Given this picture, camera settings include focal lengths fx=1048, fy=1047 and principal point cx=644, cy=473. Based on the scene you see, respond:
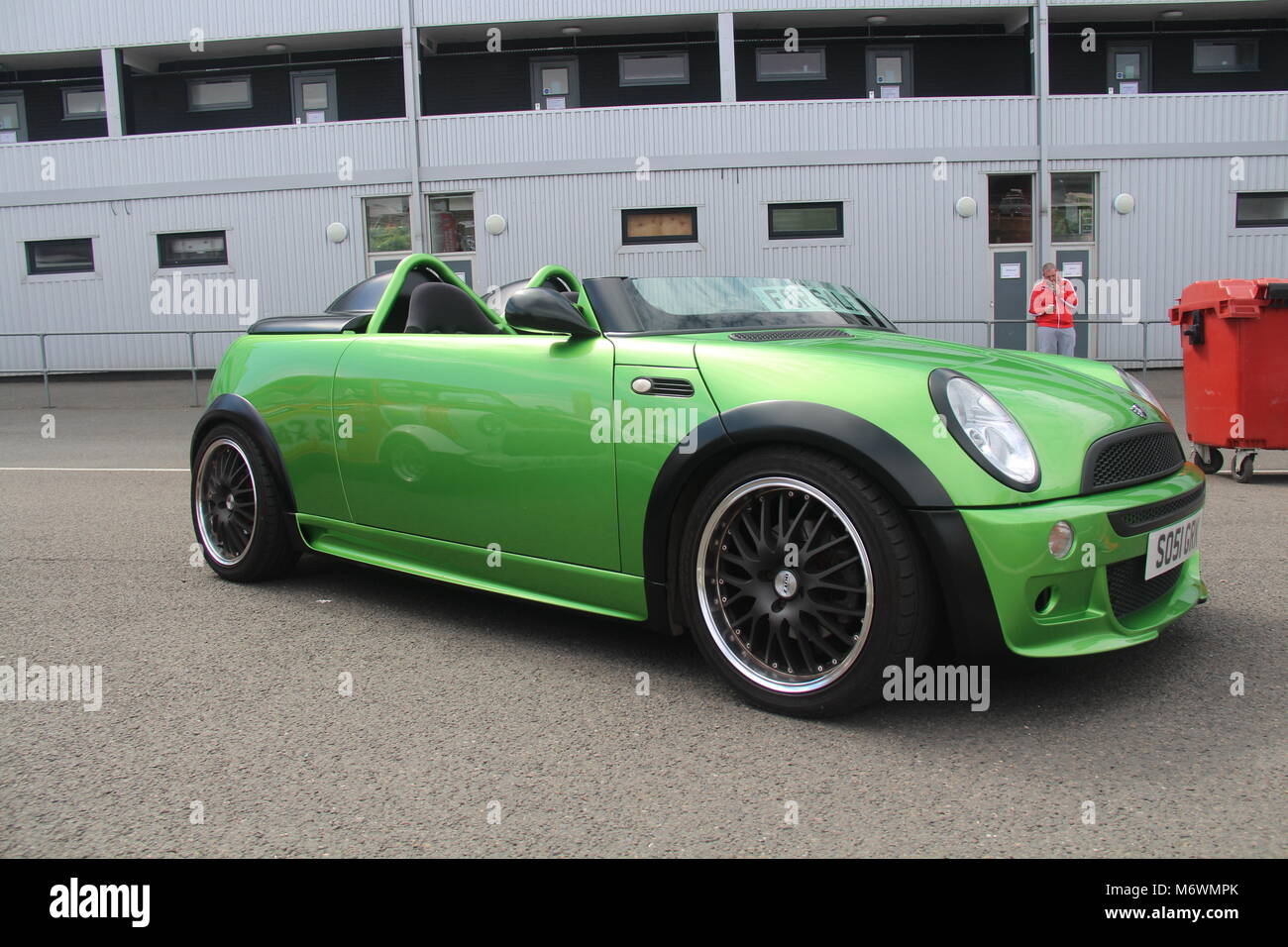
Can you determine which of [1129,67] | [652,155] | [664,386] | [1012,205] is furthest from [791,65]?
[664,386]

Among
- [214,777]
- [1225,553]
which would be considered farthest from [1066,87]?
[214,777]

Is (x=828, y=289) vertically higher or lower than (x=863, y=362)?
higher

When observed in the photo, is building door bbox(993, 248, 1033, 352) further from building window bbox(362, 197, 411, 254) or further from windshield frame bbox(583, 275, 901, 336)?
windshield frame bbox(583, 275, 901, 336)

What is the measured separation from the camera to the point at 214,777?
2561 millimetres

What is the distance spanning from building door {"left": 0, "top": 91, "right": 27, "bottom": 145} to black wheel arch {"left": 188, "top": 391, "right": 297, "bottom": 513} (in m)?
20.9

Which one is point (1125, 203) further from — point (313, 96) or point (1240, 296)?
point (313, 96)

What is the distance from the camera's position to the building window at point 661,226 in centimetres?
1794

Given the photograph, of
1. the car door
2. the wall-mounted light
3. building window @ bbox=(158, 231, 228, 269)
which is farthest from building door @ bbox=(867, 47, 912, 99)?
the car door

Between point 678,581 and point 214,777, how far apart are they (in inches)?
52.2

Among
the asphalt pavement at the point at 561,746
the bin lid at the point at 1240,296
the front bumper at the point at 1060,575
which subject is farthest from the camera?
the bin lid at the point at 1240,296

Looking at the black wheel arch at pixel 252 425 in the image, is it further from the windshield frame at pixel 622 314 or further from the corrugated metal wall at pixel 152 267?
the corrugated metal wall at pixel 152 267

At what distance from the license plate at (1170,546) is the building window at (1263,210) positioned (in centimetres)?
1741

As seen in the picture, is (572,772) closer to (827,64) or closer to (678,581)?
(678,581)

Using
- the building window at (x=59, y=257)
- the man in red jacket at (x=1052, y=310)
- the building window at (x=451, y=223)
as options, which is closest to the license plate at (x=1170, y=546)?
the man in red jacket at (x=1052, y=310)
